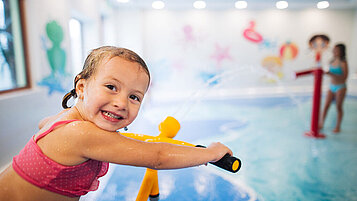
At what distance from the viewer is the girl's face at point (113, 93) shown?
28.3 inches

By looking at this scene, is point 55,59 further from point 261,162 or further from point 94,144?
point 94,144

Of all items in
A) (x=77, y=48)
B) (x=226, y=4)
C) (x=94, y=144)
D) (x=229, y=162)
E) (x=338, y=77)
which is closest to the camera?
(x=94, y=144)

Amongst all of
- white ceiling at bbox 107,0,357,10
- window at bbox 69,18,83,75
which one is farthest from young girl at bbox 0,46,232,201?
white ceiling at bbox 107,0,357,10

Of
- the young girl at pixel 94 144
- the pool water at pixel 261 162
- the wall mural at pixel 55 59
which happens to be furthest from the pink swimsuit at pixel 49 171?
the wall mural at pixel 55 59

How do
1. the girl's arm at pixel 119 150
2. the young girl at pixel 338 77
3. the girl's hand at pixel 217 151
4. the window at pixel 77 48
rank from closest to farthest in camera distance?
the girl's arm at pixel 119 150 < the girl's hand at pixel 217 151 < the young girl at pixel 338 77 < the window at pixel 77 48

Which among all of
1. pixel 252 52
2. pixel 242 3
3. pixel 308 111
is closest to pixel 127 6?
pixel 242 3

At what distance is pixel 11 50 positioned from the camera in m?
2.43

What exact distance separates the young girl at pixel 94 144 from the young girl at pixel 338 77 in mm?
3179

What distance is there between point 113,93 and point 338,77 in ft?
11.6

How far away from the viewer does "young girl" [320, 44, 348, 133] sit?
332 centimetres

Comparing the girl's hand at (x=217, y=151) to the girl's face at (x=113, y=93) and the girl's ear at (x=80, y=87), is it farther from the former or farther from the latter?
the girl's ear at (x=80, y=87)

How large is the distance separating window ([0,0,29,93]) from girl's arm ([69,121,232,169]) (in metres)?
1.95

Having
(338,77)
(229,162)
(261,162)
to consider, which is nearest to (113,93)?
(229,162)

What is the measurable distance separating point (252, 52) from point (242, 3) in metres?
1.41
